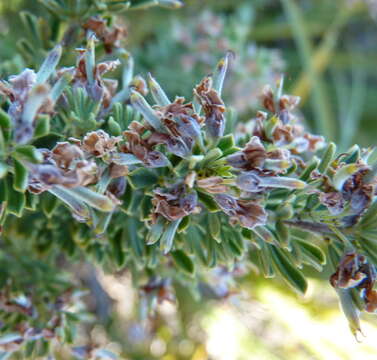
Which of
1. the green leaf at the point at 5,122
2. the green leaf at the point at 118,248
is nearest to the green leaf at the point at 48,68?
the green leaf at the point at 5,122

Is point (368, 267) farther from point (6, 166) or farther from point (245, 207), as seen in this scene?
point (6, 166)

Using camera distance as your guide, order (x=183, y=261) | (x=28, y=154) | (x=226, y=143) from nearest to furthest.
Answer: (x=28, y=154) < (x=226, y=143) < (x=183, y=261)

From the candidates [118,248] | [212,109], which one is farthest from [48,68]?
[118,248]

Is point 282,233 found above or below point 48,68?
below

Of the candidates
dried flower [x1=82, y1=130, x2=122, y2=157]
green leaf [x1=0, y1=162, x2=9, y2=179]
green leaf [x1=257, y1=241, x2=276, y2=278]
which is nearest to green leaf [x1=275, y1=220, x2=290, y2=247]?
green leaf [x1=257, y1=241, x2=276, y2=278]

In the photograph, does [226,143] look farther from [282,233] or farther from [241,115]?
[241,115]

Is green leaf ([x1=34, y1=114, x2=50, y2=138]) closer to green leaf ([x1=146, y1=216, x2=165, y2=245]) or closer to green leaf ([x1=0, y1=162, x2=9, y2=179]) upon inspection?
green leaf ([x1=0, y1=162, x2=9, y2=179])
